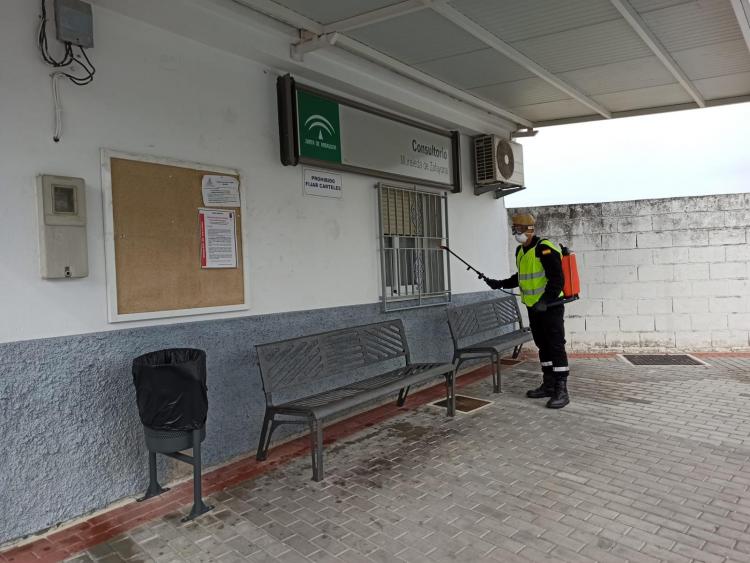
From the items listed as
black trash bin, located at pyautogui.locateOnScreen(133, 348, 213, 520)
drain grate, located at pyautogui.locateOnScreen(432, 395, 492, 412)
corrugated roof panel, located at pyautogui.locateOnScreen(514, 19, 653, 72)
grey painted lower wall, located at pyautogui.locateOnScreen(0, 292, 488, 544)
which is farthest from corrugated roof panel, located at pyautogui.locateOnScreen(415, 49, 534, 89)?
black trash bin, located at pyautogui.locateOnScreen(133, 348, 213, 520)

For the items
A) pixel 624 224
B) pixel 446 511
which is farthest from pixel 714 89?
pixel 446 511

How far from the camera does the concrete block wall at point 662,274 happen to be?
7801mm

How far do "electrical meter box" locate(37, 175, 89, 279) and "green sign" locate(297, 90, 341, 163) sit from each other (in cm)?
197

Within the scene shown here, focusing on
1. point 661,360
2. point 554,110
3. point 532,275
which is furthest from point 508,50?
point 661,360

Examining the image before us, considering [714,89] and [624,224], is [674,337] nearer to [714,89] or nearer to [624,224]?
[624,224]

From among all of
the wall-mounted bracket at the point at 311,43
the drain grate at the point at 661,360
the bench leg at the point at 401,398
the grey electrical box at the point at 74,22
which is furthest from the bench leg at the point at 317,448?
the drain grate at the point at 661,360

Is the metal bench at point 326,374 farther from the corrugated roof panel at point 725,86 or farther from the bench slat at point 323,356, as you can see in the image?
the corrugated roof panel at point 725,86

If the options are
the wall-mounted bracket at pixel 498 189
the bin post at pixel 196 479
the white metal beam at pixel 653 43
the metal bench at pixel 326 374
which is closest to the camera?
the bin post at pixel 196 479

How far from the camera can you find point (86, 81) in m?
3.44

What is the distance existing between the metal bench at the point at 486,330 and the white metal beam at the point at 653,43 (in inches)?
127

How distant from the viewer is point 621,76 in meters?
6.15

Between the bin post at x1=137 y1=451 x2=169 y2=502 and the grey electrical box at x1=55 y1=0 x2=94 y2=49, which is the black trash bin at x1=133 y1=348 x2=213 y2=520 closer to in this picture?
the bin post at x1=137 y1=451 x2=169 y2=502

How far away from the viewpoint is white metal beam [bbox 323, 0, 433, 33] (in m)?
4.13

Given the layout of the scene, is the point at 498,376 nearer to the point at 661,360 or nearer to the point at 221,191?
the point at 661,360
